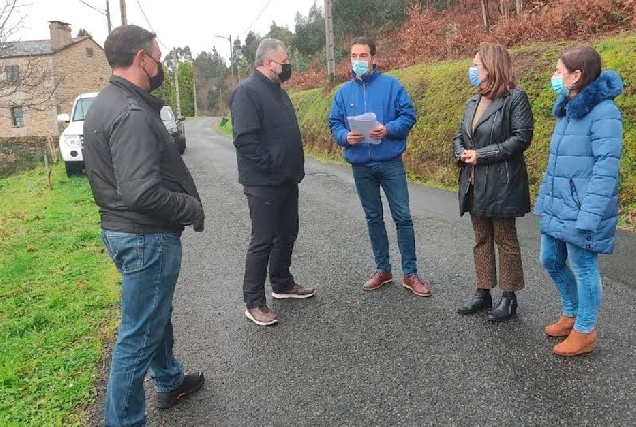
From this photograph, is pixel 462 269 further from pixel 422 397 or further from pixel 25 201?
pixel 25 201

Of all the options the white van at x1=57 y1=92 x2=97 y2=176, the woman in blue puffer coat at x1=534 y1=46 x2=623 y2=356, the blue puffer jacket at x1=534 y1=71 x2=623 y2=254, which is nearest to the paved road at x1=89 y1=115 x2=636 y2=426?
the woman in blue puffer coat at x1=534 y1=46 x2=623 y2=356

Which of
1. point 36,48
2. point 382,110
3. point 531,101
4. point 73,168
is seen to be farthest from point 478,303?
point 36,48

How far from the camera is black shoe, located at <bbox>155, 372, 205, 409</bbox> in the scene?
3012mm

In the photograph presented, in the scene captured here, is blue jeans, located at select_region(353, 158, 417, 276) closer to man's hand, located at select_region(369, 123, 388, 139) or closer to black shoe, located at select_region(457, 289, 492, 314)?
man's hand, located at select_region(369, 123, 388, 139)

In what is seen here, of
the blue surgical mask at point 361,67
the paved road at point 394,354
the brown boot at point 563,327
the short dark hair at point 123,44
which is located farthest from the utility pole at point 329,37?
the short dark hair at point 123,44

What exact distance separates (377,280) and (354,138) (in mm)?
1282

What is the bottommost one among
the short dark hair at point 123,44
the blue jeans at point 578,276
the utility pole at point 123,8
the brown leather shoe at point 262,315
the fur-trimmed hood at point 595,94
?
the brown leather shoe at point 262,315

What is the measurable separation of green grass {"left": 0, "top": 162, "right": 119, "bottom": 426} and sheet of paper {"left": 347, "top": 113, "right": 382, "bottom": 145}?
2525 mm

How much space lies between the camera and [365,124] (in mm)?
4164

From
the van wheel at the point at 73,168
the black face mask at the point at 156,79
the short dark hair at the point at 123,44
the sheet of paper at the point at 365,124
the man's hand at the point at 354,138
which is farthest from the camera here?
the van wheel at the point at 73,168

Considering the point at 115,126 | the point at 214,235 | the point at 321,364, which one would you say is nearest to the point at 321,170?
the point at 214,235

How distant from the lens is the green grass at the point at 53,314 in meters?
3.19

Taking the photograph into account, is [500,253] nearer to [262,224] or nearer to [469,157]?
[469,157]

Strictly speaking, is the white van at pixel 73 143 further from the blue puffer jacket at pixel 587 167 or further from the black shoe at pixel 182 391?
the blue puffer jacket at pixel 587 167
